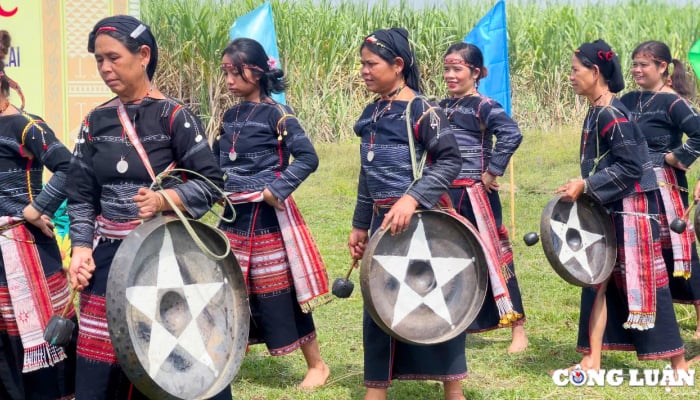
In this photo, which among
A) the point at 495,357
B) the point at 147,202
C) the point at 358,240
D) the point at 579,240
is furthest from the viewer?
the point at 495,357

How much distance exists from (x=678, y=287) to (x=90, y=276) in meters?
4.04

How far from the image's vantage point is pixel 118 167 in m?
3.75

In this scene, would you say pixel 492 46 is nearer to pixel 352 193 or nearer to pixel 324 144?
pixel 352 193

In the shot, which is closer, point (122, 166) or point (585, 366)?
point (122, 166)

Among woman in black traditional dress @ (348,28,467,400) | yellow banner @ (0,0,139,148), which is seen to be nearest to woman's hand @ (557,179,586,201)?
woman in black traditional dress @ (348,28,467,400)

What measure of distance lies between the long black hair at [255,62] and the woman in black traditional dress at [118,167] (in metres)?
1.57

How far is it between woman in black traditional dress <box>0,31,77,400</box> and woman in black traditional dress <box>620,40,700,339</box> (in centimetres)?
349

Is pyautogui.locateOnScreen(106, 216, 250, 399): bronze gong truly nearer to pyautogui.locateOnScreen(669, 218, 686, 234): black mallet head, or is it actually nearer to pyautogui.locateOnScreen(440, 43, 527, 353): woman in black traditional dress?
pyautogui.locateOnScreen(440, 43, 527, 353): woman in black traditional dress

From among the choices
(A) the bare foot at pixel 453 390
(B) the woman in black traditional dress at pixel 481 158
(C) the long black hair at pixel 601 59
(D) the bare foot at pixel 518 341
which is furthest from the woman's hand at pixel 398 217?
(D) the bare foot at pixel 518 341

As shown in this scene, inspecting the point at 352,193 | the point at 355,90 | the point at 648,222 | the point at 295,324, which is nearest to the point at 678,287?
the point at 648,222

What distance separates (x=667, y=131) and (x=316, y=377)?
105 inches

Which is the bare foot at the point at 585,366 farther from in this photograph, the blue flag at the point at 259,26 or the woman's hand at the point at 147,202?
the blue flag at the point at 259,26

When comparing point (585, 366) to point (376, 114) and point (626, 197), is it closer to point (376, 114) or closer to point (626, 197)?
point (626, 197)

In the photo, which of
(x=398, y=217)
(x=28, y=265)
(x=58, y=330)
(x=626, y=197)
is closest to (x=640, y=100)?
(x=626, y=197)
